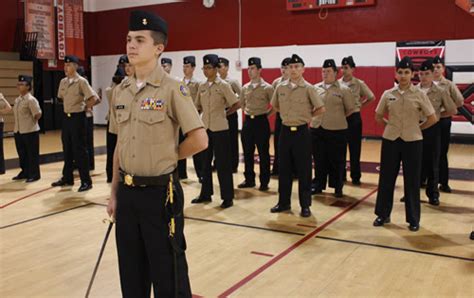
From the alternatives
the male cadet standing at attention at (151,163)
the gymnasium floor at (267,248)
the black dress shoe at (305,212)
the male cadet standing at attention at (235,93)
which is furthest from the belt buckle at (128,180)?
the male cadet standing at attention at (235,93)

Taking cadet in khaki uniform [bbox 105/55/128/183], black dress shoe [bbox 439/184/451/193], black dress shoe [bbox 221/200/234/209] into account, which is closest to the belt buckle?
black dress shoe [bbox 221/200/234/209]

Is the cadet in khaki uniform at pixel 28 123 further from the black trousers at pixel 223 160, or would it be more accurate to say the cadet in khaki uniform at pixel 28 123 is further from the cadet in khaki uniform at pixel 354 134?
the cadet in khaki uniform at pixel 354 134

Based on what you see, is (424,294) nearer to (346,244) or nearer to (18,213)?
(346,244)

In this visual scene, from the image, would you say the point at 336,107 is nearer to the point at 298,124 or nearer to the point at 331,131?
the point at 331,131

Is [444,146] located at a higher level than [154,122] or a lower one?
lower

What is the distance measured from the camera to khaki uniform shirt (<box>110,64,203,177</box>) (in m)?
2.46

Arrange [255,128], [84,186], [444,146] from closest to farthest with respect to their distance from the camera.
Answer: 1. [444,146]
2. [84,186]
3. [255,128]

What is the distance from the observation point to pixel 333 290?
11.8ft

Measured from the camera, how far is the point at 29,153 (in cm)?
800

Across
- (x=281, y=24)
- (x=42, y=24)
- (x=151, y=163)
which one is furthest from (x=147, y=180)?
(x=42, y=24)

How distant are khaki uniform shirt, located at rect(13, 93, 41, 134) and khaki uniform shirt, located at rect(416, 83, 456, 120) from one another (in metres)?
5.93

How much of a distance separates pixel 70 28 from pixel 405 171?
14.4 metres

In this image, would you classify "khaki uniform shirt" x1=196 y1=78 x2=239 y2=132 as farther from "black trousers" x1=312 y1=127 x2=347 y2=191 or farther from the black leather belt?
the black leather belt

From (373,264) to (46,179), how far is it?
19.5 feet
